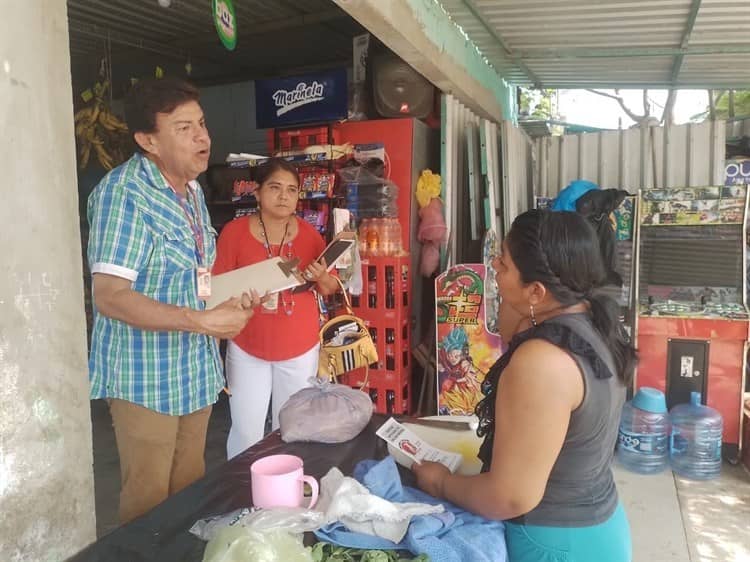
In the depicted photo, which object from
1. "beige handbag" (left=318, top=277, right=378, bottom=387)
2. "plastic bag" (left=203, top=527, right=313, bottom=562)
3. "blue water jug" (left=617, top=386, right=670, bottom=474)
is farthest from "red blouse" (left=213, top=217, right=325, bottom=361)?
"blue water jug" (left=617, top=386, right=670, bottom=474)

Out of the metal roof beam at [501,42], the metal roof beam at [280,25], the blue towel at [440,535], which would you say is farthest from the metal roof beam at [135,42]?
the blue towel at [440,535]

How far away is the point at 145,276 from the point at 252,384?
1352 millimetres

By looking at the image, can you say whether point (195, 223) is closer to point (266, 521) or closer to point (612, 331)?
point (266, 521)

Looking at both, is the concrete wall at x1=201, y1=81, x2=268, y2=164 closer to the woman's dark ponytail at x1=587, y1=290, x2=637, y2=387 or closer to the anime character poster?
the anime character poster

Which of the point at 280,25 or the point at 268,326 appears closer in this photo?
the point at 268,326

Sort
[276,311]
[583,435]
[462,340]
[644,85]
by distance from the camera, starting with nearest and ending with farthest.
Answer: [583,435], [276,311], [462,340], [644,85]

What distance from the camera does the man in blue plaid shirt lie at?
4.92 feet

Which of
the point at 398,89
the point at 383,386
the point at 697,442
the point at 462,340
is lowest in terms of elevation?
the point at 697,442

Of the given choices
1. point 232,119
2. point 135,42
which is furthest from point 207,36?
point 232,119

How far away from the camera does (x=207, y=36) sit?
5250 mm

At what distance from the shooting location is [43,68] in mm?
1095

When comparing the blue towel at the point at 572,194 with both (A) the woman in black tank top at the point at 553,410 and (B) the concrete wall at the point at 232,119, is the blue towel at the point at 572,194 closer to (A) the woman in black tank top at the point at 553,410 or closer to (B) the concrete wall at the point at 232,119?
(A) the woman in black tank top at the point at 553,410

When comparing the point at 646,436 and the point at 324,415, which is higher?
the point at 324,415

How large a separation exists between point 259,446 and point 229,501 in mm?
352
